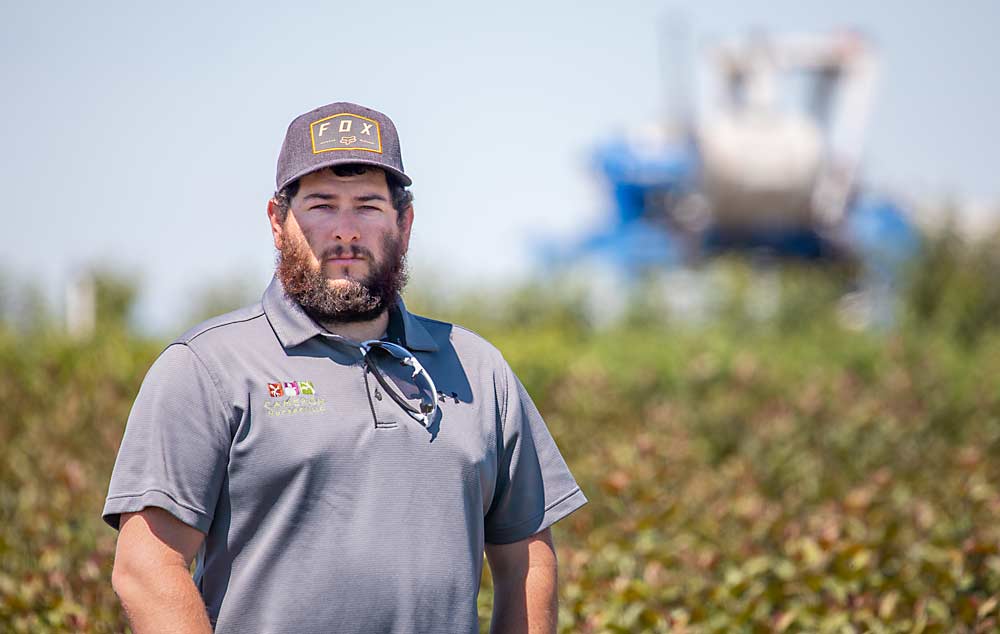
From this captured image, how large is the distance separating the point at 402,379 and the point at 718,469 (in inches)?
203

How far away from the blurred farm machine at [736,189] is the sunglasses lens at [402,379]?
47.3 feet

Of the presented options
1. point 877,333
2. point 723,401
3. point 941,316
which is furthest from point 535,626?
point 941,316

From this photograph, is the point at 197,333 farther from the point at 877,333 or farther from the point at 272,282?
the point at 877,333

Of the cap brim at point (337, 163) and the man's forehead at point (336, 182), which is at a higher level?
the cap brim at point (337, 163)

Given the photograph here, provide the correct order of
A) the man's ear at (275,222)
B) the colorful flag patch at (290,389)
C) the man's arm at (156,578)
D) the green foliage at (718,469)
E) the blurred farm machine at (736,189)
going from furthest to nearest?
the blurred farm machine at (736,189) < the green foliage at (718,469) < the man's ear at (275,222) < the colorful flag patch at (290,389) < the man's arm at (156,578)

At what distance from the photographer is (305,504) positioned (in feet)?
7.51

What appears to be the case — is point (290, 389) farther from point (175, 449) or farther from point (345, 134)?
point (345, 134)

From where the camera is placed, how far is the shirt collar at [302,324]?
7.90 ft

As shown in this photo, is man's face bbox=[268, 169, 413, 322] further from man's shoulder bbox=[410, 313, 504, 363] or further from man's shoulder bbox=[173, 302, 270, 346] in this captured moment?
man's shoulder bbox=[410, 313, 504, 363]

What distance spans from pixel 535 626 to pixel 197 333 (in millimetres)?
938

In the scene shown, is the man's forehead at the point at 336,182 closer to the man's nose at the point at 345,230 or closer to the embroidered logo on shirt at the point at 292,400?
the man's nose at the point at 345,230

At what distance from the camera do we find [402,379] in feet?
8.04

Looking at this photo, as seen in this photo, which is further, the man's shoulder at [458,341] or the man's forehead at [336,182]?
the man's shoulder at [458,341]

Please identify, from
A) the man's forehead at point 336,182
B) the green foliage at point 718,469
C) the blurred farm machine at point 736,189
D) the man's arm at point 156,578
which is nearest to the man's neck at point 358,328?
the man's forehead at point 336,182
